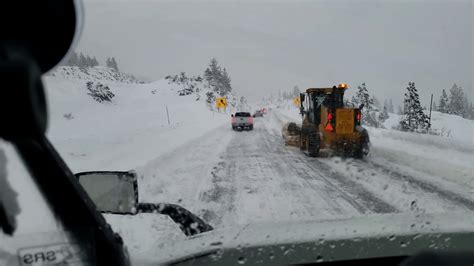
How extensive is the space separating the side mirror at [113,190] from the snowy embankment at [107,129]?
37cm

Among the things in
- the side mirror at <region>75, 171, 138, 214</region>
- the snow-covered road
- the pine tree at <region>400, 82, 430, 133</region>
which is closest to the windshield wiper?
the side mirror at <region>75, 171, 138, 214</region>

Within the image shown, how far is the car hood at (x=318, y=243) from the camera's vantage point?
1754 mm

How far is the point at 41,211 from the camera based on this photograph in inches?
54.8

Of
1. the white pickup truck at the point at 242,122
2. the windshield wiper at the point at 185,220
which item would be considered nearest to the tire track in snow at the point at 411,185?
the windshield wiper at the point at 185,220

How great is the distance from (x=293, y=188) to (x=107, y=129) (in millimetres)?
12638

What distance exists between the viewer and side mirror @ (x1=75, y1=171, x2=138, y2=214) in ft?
7.20

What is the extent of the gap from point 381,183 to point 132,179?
672 centimetres

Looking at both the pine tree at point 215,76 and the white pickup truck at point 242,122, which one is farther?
the pine tree at point 215,76

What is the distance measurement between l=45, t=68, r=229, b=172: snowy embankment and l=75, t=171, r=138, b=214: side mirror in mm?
373

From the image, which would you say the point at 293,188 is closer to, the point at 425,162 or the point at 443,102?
the point at 425,162

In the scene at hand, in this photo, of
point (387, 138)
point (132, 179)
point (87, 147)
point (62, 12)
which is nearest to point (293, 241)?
point (132, 179)

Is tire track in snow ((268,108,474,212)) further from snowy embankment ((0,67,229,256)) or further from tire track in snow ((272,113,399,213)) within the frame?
snowy embankment ((0,67,229,256))

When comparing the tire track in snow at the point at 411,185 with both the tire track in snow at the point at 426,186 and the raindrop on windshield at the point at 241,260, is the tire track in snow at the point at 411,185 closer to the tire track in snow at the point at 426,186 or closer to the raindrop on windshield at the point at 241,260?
the tire track in snow at the point at 426,186

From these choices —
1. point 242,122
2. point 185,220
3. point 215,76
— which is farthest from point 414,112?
point 215,76
